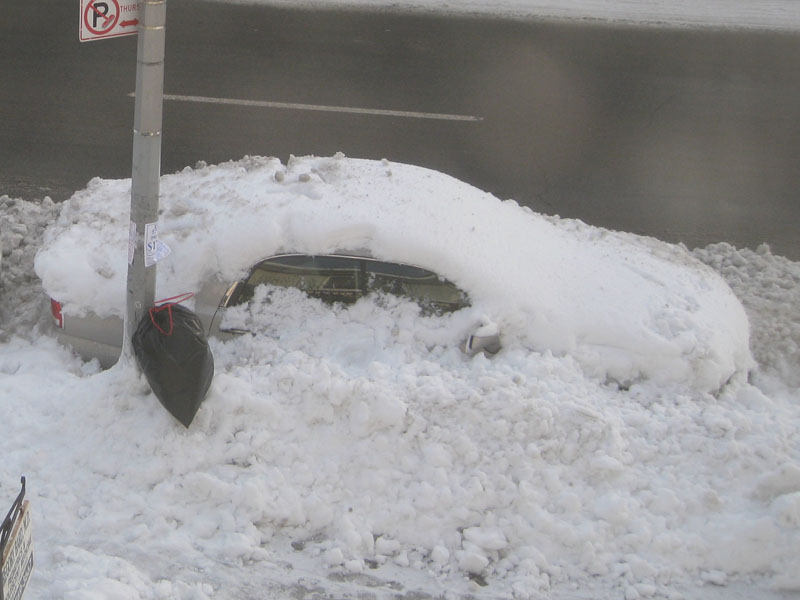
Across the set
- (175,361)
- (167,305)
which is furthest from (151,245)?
(175,361)

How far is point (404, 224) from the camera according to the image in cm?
623

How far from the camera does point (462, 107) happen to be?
39.0 ft

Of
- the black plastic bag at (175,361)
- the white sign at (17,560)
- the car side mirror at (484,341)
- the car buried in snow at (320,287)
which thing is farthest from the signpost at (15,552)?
the car side mirror at (484,341)

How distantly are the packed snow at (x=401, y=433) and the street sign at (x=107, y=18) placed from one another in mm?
1584

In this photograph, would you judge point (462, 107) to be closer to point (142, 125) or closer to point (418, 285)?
point (418, 285)

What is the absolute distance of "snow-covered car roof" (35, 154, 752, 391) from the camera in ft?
20.0

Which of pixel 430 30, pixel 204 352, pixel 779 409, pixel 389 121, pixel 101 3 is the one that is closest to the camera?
pixel 101 3

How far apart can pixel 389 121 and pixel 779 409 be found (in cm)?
649

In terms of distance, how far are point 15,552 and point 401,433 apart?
2.41 metres

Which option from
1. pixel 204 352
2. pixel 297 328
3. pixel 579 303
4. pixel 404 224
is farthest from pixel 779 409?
pixel 204 352

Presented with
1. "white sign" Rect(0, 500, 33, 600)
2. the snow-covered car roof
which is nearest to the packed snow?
the snow-covered car roof

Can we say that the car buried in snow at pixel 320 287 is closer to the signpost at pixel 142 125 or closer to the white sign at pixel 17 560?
the signpost at pixel 142 125

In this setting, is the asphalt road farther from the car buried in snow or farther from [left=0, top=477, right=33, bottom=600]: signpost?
[left=0, top=477, right=33, bottom=600]: signpost

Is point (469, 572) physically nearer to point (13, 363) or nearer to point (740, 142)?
point (13, 363)
